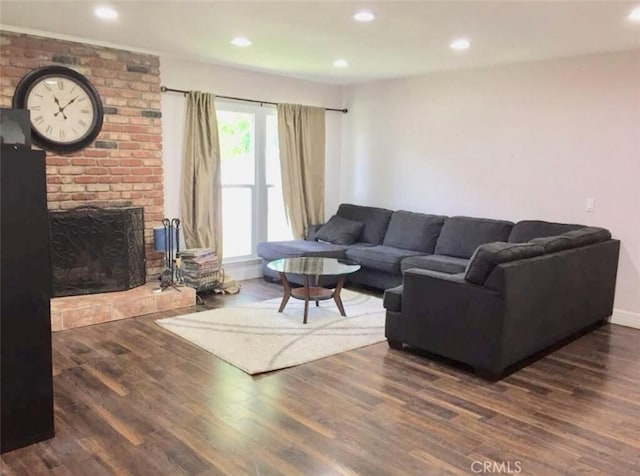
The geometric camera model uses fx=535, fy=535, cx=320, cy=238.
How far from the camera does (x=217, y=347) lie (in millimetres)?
3963

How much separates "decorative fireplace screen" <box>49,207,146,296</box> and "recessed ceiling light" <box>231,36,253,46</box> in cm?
180

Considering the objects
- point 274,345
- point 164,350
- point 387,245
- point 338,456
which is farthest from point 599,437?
point 387,245

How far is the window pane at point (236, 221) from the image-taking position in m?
6.20

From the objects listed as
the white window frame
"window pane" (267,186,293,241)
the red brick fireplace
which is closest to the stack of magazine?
the red brick fireplace

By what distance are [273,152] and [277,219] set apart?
834 mm

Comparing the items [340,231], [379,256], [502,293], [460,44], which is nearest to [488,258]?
[502,293]

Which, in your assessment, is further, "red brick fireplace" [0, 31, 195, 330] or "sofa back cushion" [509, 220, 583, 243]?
"sofa back cushion" [509, 220, 583, 243]

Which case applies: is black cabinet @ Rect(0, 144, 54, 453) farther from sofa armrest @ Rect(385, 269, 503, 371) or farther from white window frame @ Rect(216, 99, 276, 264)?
white window frame @ Rect(216, 99, 276, 264)

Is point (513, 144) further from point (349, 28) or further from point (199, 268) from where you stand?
point (199, 268)

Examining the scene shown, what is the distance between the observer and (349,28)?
407 centimetres

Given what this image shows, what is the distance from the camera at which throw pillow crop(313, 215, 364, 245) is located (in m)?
6.32

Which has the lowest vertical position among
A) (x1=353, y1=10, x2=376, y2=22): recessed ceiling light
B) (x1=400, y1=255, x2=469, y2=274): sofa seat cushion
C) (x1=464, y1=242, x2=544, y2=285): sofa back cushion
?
(x1=400, y1=255, x2=469, y2=274): sofa seat cushion

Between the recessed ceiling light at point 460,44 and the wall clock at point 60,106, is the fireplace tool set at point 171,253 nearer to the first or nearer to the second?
the wall clock at point 60,106

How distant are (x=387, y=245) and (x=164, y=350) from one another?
3.08 m
